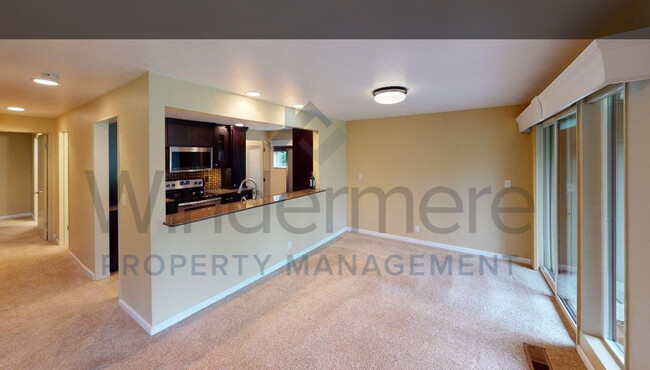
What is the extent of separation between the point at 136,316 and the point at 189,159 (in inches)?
116

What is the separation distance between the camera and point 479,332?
2482 mm

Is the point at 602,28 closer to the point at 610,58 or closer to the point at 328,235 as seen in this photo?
the point at 610,58

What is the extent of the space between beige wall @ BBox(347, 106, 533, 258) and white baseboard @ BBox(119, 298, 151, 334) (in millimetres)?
3974

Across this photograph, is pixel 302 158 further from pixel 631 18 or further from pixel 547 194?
pixel 631 18

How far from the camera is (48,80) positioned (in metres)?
2.56

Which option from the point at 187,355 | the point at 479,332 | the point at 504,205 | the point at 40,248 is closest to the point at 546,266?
the point at 504,205

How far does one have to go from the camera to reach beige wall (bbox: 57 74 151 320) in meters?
2.50

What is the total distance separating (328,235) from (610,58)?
435 centimetres

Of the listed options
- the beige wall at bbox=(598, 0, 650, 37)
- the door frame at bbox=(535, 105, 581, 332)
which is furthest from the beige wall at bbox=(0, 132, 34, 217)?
the door frame at bbox=(535, 105, 581, 332)

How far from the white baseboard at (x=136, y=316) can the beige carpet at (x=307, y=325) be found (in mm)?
45

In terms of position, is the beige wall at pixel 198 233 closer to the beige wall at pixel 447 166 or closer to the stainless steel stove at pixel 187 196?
the stainless steel stove at pixel 187 196

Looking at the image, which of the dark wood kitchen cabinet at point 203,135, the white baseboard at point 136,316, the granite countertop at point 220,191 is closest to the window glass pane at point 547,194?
the white baseboard at point 136,316

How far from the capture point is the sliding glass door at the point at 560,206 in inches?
105

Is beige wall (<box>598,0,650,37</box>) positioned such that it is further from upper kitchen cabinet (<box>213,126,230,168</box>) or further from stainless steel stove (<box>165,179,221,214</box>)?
upper kitchen cabinet (<box>213,126,230,168</box>)
